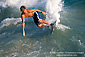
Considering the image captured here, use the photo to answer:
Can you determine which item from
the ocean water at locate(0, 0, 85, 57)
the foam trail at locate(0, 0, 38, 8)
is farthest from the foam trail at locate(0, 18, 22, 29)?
the foam trail at locate(0, 0, 38, 8)

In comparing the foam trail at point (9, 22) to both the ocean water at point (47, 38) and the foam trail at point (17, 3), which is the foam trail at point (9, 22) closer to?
the ocean water at point (47, 38)

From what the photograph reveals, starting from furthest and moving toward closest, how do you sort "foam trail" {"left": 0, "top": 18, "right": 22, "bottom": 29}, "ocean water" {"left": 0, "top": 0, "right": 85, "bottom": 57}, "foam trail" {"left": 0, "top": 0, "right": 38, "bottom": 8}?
1. "foam trail" {"left": 0, "top": 0, "right": 38, "bottom": 8}
2. "foam trail" {"left": 0, "top": 18, "right": 22, "bottom": 29}
3. "ocean water" {"left": 0, "top": 0, "right": 85, "bottom": 57}

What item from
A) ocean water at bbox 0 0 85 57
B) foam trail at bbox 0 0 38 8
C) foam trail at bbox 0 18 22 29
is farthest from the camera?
foam trail at bbox 0 0 38 8

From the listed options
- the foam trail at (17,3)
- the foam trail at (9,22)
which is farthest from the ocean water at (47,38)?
the foam trail at (17,3)

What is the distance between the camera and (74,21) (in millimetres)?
7953

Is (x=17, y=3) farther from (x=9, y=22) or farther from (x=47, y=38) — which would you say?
(x=47, y=38)

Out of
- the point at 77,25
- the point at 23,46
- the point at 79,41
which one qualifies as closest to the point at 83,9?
the point at 77,25

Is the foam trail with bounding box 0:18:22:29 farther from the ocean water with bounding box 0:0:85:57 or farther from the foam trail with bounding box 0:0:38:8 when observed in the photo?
the foam trail with bounding box 0:0:38:8

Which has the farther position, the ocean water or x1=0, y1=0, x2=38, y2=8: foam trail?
x1=0, y1=0, x2=38, y2=8: foam trail

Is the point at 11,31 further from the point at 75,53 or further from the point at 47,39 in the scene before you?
the point at 75,53

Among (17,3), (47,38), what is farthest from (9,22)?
(17,3)

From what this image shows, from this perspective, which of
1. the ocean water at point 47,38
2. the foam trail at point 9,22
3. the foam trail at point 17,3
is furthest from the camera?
the foam trail at point 17,3

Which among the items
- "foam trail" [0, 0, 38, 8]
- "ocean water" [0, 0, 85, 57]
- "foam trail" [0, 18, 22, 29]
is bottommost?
"ocean water" [0, 0, 85, 57]

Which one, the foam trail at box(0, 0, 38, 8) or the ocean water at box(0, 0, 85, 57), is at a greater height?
the foam trail at box(0, 0, 38, 8)
